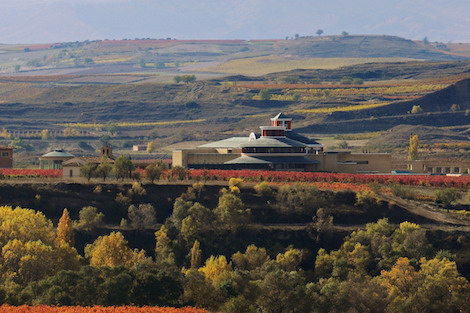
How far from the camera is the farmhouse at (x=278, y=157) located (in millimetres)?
166000

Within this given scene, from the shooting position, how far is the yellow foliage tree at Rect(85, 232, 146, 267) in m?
113

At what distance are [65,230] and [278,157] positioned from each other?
48951 millimetres

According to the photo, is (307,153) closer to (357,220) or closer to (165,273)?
(357,220)

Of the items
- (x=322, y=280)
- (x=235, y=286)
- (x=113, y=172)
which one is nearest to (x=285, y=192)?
(x=113, y=172)

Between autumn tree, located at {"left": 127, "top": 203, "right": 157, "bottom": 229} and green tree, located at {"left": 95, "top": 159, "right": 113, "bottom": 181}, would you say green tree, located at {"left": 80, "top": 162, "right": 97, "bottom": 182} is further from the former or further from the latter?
autumn tree, located at {"left": 127, "top": 203, "right": 157, "bottom": 229}

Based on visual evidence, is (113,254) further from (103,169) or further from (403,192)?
(403,192)

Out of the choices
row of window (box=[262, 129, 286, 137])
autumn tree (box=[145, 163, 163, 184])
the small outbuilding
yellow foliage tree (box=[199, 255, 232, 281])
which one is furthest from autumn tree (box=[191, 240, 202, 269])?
row of window (box=[262, 129, 286, 137])

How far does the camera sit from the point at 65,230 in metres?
123

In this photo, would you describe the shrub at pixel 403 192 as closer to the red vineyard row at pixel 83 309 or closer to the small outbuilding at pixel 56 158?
the small outbuilding at pixel 56 158

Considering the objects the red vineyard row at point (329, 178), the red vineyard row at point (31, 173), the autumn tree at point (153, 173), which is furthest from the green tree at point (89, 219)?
the red vineyard row at point (329, 178)

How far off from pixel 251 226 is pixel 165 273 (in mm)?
34355

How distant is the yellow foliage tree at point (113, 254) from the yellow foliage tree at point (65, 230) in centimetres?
420

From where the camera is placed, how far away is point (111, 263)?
11200cm

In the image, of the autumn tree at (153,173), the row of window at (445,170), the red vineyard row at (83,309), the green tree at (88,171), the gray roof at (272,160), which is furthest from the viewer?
the row of window at (445,170)
